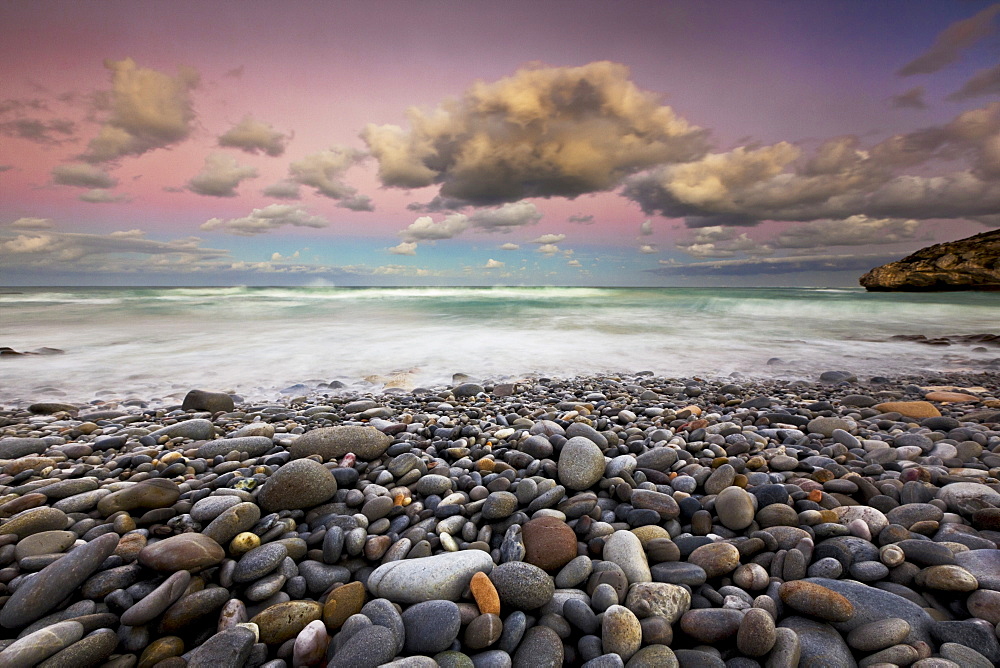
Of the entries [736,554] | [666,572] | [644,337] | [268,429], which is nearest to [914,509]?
[736,554]

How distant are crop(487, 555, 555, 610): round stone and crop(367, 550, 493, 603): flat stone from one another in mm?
84

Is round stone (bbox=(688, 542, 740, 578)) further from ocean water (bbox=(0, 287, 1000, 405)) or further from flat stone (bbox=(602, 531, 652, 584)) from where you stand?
ocean water (bbox=(0, 287, 1000, 405))

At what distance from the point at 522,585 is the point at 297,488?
3.82 ft

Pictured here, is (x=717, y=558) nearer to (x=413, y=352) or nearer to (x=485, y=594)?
(x=485, y=594)

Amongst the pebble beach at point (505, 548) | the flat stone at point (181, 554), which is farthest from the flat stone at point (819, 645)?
the flat stone at point (181, 554)

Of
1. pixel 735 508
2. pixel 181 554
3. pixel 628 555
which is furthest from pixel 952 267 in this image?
pixel 181 554

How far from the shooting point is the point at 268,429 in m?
2.92

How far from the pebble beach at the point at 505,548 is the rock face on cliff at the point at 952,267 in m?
41.1

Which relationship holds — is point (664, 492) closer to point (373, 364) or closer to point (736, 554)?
point (736, 554)

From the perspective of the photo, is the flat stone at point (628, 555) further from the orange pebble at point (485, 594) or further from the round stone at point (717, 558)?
the orange pebble at point (485, 594)

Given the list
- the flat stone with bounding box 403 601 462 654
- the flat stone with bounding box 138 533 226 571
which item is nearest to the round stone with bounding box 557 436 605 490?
the flat stone with bounding box 403 601 462 654

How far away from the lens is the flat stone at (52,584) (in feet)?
4.54

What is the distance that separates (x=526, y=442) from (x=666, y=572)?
A: 3.50ft

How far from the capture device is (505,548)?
179 cm
